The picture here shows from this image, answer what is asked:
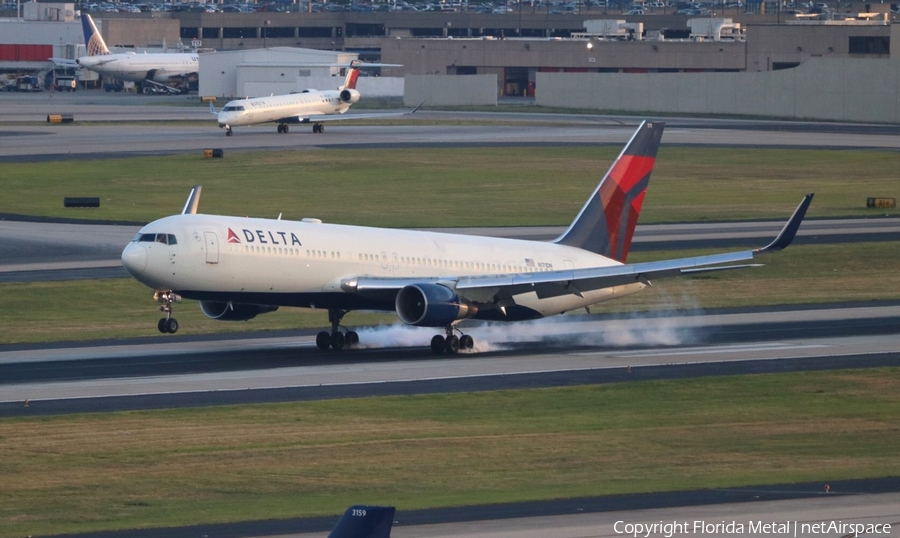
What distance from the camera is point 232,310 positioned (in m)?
46.0

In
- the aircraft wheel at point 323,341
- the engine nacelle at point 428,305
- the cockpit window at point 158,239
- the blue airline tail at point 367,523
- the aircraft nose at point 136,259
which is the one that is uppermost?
the blue airline tail at point 367,523

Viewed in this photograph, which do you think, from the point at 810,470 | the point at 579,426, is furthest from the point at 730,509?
the point at 579,426

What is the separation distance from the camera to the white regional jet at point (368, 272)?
43375mm

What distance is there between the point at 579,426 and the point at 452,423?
3204 mm

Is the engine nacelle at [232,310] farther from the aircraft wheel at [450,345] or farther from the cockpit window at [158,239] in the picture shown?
the aircraft wheel at [450,345]

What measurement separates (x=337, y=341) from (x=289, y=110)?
319 feet

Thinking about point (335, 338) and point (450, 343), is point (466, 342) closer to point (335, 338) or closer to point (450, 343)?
point (450, 343)

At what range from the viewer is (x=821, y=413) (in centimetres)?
3647

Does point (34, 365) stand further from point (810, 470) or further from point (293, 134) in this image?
point (293, 134)

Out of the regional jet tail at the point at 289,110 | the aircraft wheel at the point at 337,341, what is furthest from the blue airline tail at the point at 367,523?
the regional jet tail at the point at 289,110

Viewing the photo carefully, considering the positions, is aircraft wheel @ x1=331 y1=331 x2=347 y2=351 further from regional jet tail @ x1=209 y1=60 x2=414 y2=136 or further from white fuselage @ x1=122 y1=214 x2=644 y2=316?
regional jet tail @ x1=209 y1=60 x2=414 y2=136

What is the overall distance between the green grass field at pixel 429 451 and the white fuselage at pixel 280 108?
101 metres

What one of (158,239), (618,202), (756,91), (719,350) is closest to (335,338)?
(158,239)

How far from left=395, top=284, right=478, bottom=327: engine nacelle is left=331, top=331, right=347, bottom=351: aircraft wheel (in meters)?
3.13
